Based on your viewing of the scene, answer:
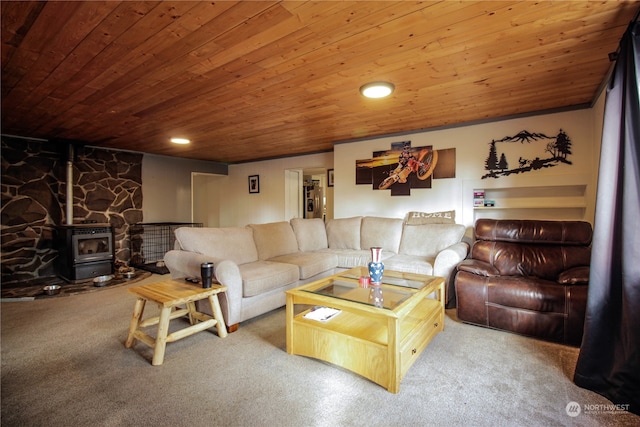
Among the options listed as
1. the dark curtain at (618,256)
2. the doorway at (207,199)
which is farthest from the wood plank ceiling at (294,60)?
the doorway at (207,199)

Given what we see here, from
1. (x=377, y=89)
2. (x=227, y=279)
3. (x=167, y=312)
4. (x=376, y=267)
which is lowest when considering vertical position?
(x=167, y=312)

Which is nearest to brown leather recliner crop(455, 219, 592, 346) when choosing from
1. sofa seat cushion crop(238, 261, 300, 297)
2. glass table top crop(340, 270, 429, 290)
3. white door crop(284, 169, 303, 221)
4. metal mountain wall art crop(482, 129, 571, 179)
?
glass table top crop(340, 270, 429, 290)

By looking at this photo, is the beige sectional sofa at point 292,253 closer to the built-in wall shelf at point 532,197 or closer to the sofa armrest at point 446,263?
the sofa armrest at point 446,263

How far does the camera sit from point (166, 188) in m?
6.16

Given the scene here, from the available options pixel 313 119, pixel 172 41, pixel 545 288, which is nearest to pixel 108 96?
pixel 172 41

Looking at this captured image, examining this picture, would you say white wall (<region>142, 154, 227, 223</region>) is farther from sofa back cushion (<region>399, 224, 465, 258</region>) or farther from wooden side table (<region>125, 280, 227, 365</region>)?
sofa back cushion (<region>399, 224, 465, 258</region>)

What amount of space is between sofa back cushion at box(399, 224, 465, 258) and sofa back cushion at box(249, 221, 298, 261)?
1486 millimetres

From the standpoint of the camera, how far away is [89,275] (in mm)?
4398

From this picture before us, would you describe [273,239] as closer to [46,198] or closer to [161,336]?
[161,336]

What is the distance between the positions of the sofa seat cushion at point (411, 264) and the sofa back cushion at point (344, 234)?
82 centimetres

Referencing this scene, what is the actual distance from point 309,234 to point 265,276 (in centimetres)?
150

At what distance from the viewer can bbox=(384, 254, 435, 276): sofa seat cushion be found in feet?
10.3

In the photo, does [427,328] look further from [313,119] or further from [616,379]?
[313,119]

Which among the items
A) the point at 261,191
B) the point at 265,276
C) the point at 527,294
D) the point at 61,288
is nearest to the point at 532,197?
the point at 527,294
